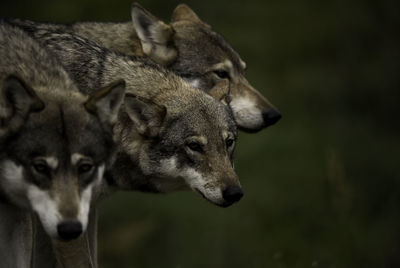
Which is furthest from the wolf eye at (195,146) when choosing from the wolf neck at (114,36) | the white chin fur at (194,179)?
the wolf neck at (114,36)

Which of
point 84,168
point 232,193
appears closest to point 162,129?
point 232,193

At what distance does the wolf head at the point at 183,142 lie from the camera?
680 cm

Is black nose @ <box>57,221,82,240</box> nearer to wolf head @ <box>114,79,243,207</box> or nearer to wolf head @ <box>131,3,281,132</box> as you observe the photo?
wolf head @ <box>114,79,243,207</box>

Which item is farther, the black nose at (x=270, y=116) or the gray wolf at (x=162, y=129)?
the black nose at (x=270, y=116)

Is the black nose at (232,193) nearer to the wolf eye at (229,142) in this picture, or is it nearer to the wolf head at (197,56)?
the wolf eye at (229,142)

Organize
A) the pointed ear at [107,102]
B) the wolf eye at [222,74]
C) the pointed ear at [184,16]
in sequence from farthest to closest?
the pointed ear at [184,16]
the wolf eye at [222,74]
the pointed ear at [107,102]

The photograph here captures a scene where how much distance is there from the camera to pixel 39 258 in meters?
7.24

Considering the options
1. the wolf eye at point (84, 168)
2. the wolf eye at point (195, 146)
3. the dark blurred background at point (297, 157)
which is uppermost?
the wolf eye at point (84, 168)

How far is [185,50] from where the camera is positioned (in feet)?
27.9

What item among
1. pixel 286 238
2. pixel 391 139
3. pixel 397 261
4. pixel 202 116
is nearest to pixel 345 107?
pixel 391 139

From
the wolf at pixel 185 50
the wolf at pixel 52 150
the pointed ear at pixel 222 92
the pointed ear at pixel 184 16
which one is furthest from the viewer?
the pointed ear at pixel 184 16

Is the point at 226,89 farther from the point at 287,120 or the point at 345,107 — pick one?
the point at 345,107

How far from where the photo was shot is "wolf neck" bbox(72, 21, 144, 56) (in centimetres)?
856

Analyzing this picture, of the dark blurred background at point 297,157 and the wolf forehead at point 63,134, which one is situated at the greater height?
the wolf forehead at point 63,134
